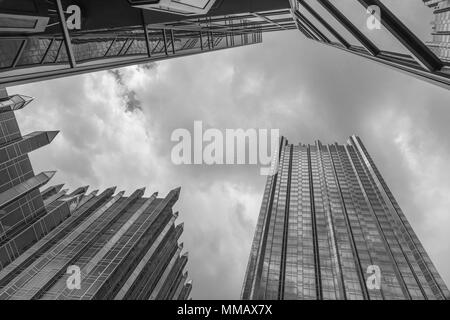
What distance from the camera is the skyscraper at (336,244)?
181 feet

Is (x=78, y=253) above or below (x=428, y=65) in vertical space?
below

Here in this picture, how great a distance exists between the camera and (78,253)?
44.0 metres

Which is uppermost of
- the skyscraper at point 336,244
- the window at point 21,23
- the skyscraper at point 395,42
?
the window at point 21,23

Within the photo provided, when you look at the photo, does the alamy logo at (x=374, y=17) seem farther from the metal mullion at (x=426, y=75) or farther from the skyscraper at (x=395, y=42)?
the metal mullion at (x=426, y=75)

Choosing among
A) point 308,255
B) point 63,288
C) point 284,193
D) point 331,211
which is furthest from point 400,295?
point 63,288

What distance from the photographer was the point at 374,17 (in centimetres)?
581

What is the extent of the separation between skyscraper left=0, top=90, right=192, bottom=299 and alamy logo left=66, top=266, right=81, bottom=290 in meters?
0.17

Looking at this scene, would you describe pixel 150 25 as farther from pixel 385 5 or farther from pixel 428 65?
pixel 428 65

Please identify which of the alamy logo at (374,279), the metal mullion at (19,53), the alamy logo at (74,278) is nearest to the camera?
the metal mullion at (19,53)

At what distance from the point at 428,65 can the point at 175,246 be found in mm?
70045

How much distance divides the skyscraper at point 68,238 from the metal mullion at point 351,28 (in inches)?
1508

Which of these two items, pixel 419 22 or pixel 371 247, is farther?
pixel 371 247

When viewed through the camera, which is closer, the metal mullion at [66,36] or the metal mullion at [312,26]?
the metal mullion at [66,36]

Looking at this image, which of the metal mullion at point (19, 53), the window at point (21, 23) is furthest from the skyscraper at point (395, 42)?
the metal mullion at point (19, 53)
